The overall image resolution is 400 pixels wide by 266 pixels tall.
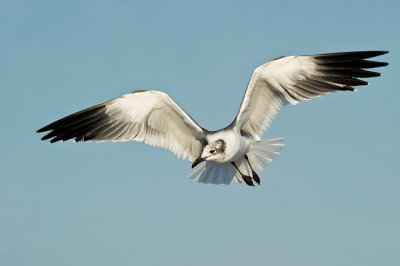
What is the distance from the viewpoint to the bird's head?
881 cm

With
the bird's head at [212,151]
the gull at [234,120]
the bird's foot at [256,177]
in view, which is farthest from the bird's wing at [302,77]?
the bird's foot at [256,177]

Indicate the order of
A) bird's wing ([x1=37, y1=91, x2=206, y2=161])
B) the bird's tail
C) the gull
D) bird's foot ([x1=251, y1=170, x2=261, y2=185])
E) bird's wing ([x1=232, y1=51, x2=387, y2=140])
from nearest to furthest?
→ bird's wing ([x1=232, y1=51, x2=387, y2=140])
the gull
bird's wing ([x1=37, y1=91, x2=206, y2=161])
the bird's tail
bird's foot ([x1=251, y1=170, x2=261, y2=185])

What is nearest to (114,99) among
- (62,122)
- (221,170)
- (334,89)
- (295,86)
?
(62,122)

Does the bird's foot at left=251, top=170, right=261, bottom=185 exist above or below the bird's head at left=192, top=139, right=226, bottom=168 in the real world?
below

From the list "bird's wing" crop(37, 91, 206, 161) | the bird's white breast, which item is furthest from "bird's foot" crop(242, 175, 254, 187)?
"bird's wing" crop(37, 91, 206, 161)

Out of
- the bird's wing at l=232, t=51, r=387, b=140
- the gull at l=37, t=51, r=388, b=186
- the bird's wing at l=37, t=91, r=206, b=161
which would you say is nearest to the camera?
the bird's wing at l=232, t=51, r=387, b=140

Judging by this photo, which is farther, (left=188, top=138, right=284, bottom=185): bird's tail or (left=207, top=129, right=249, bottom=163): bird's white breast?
(left=188, top=138, right=284, bottom=185): bird's tail

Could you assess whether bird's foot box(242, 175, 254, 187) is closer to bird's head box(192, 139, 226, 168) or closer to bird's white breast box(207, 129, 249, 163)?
bird's white breast box(207, 129, 249, 163)

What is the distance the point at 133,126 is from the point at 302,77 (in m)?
3.03

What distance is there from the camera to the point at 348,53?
28.9ft

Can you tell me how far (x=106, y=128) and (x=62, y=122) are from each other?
0.81 metres

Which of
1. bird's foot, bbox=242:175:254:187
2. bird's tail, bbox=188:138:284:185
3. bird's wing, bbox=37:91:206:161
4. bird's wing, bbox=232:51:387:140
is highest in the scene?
bird's wing, bbox=232:51:387:140

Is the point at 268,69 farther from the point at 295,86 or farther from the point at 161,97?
the point at 161,97

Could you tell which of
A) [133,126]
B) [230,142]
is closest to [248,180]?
[230,142]
